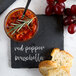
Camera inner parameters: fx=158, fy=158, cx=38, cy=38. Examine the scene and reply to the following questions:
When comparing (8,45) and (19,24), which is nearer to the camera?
(19,24)

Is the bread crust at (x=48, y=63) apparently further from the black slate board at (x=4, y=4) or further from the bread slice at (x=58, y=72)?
the black slate board at (x=4, y=4)

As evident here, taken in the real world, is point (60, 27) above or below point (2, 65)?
above

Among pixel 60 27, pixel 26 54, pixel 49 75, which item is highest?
pixel 60 27

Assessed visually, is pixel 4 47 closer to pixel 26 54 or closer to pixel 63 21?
pixel 26 54

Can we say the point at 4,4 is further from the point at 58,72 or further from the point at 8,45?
the point at 58,72

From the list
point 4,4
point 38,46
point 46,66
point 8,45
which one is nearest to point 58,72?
point 46,66

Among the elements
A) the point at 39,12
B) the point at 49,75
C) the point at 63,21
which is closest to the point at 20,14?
the point at 39,12

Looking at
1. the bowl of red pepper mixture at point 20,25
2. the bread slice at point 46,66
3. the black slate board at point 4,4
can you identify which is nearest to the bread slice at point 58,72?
the bread slice at point 46,66
